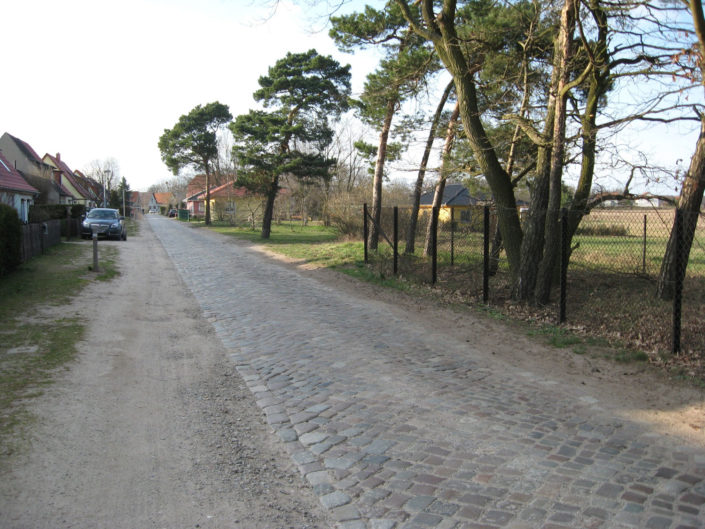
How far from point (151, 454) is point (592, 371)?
506 cm

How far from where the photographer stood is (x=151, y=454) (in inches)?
163

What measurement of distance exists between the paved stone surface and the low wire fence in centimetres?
232

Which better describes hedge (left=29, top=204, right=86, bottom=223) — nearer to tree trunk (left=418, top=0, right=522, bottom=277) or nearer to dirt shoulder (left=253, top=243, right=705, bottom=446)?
tree trunk (left=418, top=0, right=522, bottom=277)

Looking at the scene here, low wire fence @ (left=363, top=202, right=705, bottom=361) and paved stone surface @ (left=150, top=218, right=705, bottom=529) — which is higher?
low wire fence @ (left=363, top=202, right=705, bottom=361)

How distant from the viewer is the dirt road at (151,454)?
130 inches

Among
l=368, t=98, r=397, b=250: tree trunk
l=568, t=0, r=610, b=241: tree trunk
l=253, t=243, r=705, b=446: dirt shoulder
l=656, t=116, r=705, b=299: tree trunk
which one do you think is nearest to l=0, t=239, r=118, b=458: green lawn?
l=253, t=243, r=705, b=446: dirt shoulder

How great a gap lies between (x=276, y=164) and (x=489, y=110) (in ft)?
55.9

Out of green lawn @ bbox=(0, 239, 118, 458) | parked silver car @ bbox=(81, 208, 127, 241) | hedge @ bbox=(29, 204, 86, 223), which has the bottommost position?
green lawn @ bbox=(0, 239, 118, 458)

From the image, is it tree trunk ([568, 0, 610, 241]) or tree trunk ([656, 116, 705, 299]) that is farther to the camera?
tree trunk ([568, 0, 610, 241])

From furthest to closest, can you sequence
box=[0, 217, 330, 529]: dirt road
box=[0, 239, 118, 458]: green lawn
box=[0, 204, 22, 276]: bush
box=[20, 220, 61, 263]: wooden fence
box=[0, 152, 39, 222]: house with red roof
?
box=[0, 152, 39, 222]: house with red roof < box=[20, 220, 61, 263]: wooden fence < box=[0, 204, 22, 276]: bush < box=[0, 239, 118, 458]: green lawn < box=[0, 217, 330, 529]: dirt road

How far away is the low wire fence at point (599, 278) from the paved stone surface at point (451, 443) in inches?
91.5

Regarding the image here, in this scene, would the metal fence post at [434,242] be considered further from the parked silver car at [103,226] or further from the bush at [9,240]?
the parked silver car at [103,226]

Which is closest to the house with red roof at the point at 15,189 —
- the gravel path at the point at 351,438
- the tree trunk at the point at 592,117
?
the gravel path at the point at 351,438

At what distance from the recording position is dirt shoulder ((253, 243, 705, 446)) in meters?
5.03
